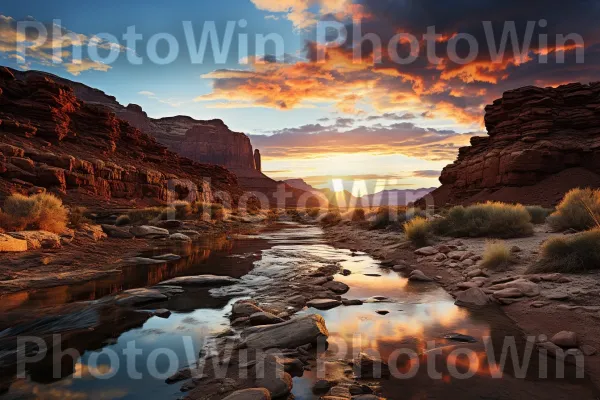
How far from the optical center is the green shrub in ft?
21.8

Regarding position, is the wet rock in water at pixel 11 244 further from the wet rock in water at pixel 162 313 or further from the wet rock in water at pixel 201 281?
the wet rock in water at pixel 162 313

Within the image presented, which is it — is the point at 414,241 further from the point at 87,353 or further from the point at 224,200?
the point at 224,200

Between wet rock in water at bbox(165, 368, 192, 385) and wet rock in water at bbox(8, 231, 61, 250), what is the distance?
9697mm

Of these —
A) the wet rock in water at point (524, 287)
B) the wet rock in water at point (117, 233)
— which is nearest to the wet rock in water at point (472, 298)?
the wet rock in water at point (524, 287)

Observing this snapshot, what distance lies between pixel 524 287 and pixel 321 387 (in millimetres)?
5109

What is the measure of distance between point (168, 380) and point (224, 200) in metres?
66.7

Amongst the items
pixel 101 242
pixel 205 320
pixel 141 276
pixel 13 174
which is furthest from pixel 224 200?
pixel 205 320

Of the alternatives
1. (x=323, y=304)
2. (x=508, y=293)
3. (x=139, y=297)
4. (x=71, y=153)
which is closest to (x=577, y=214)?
(x=508, y=293)

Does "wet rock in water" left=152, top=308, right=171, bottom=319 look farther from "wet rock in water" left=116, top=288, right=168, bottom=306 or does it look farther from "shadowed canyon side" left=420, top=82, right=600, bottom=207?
"shadowed canyon side" left=420, top=82, right=600, bottom=207

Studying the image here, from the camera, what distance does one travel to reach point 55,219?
13.1m

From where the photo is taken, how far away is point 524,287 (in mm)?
6539

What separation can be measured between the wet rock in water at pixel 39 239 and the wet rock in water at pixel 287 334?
9587mm

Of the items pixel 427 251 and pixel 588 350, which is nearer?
pixel 588 350

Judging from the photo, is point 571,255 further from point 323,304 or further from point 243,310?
point 243,310
